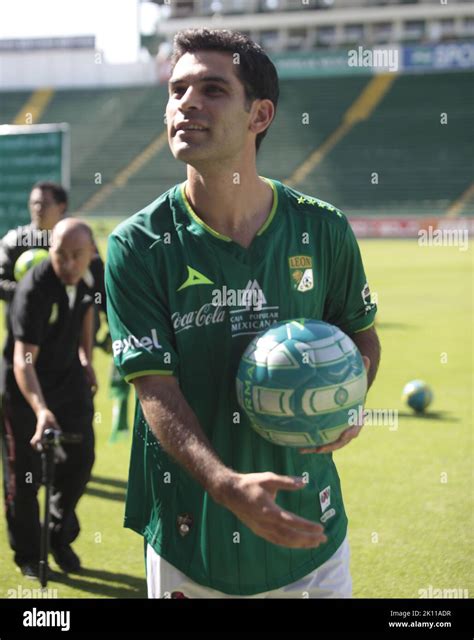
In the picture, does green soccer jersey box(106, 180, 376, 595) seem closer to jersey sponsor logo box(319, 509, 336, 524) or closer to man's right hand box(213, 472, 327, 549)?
jersey sponsor logo box(319, 509, 336, 524)

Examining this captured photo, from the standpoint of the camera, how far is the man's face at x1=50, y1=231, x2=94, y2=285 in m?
5.69

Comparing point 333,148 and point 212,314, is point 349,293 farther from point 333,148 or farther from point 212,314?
point 333,148

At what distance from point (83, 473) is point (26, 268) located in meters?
1.73

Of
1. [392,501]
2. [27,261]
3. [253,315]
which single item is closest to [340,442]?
[253,315]

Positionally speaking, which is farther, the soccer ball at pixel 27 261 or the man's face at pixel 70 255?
the soccer ball at pixel 27 261

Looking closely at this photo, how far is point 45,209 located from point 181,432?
5.09 meters

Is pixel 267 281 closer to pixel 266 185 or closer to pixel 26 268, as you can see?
pixel 266 185

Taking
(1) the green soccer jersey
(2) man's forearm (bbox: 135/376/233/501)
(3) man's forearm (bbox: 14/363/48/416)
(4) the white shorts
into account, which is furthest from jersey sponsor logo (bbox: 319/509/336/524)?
(3) man's forearm (bbox: 14/363/48/416)

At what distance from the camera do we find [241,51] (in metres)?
2.96

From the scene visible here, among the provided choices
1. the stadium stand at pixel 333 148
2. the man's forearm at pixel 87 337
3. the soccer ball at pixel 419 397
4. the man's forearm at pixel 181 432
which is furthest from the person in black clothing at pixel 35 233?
the stadium stand at pixel 333 148

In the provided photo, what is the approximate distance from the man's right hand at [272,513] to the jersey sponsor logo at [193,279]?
72cm

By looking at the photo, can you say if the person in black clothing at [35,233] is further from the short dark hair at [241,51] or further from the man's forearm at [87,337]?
the short dark hair at [241,51]

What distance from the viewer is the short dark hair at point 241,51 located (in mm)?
2922

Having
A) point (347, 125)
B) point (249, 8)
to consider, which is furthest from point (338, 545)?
point (249, 8)
